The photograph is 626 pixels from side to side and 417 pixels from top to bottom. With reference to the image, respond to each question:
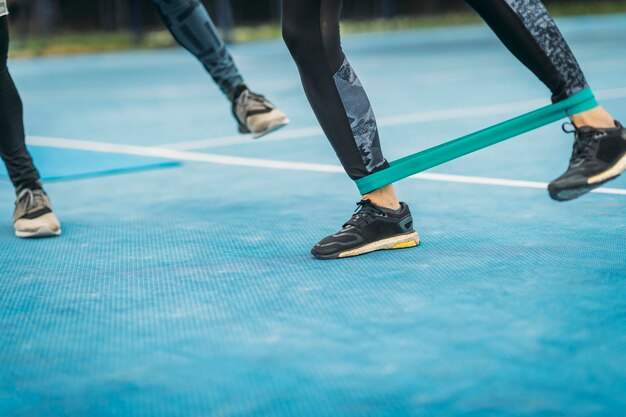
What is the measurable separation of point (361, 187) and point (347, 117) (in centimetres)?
19

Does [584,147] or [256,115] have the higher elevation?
[584,147]

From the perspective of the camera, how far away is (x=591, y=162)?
95.3 inches

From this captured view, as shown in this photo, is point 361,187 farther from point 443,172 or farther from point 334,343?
point 443,172

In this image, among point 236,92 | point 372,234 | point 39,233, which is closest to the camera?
point 372,234

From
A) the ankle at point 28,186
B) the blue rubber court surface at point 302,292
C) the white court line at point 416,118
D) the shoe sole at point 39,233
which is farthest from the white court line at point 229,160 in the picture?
the shoe sole at point 39,233

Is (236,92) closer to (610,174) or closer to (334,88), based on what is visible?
(334,88)

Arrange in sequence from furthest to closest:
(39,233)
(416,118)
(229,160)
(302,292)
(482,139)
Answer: (416,118)
(229,160)
(39,233)
(482,139)
(302,292)

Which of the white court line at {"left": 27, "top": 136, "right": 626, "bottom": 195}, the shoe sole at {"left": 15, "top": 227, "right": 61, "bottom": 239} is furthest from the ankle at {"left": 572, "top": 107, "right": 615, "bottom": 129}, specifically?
the shoe sole at {"left": 15, "top": 227, "right": 61, "bottom": 239}

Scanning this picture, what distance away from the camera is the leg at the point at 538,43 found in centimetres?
241

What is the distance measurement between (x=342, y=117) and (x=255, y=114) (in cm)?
78

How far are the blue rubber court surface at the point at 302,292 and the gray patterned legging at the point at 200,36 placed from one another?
409mm

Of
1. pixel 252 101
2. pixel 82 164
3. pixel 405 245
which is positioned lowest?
pixel 82 164

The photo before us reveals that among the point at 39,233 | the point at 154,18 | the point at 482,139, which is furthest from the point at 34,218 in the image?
the point at 154,18

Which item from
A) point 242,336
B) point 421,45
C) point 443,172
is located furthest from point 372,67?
point 242,336
